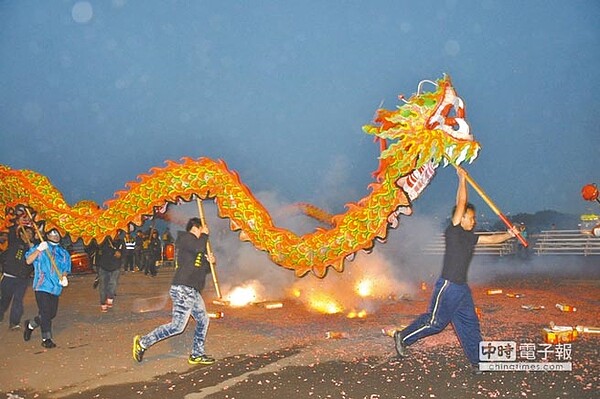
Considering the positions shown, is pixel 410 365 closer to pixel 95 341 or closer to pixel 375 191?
pixel 375 191

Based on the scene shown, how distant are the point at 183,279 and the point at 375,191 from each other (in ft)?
8.34

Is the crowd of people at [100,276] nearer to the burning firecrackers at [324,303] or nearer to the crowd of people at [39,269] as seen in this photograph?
the crowd of people at [39,269]

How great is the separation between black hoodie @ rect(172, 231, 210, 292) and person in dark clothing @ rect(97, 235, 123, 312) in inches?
172

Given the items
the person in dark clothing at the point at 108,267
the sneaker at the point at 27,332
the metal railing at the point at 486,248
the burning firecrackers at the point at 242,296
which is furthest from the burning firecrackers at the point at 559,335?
Answer: the metal railing at the point at 486,248

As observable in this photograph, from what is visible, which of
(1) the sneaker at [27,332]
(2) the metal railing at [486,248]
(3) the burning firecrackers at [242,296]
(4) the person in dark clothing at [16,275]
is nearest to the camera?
(1) the sneaker at [27,332]

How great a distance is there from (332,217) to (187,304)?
82.7 inches

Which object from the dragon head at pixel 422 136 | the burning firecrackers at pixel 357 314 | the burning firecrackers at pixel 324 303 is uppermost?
the dragon head at pixel 422 136

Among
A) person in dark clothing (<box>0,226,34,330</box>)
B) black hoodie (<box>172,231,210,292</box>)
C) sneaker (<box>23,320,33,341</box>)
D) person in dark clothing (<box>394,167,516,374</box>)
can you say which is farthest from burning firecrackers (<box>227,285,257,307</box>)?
person in dark clothing (<box>394,167,516,374</box>)

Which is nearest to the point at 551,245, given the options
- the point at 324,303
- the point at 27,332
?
the point at 324,303

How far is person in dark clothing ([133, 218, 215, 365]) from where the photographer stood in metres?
6.07

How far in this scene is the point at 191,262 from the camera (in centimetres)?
621

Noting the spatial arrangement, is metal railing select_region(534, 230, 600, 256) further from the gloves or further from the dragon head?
the gloves

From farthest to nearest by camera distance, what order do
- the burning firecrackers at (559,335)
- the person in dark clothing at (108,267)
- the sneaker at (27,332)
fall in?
the person in dark clothing at (108,267)
the sneaker at (27,332)
the burning firecrackers at (559,335)

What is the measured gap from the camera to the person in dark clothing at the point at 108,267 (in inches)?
402
